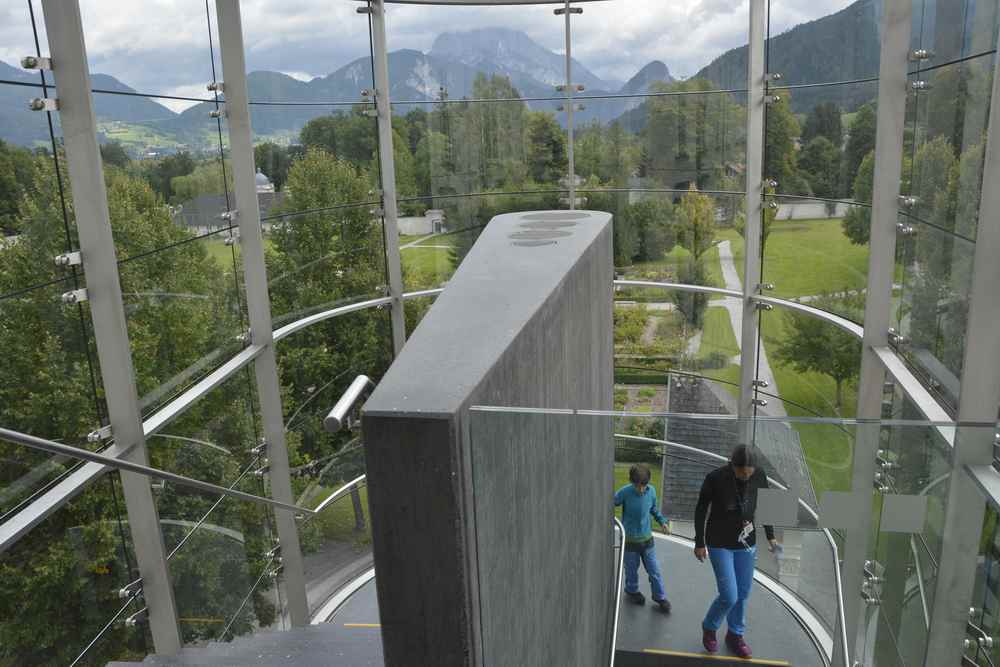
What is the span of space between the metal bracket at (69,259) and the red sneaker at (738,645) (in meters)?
3.58

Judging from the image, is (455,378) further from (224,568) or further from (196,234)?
(224,568)

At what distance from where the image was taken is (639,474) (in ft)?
10.9

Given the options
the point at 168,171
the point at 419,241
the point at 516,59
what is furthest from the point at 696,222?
the point at 168,171

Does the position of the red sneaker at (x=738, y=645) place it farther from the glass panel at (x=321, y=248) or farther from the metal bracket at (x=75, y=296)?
the glass panel at (x=321, y=248)

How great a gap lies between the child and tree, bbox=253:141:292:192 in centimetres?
486

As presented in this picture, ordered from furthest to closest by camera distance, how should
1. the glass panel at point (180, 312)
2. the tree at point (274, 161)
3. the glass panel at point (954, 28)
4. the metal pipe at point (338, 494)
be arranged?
the metal pipe at point (338, 494)
the tree at point (274, 161)
the glass panel at point (180, 312)
the glass panel at point (954, 28)

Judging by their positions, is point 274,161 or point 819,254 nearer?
point 819,254

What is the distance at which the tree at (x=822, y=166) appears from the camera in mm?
7195

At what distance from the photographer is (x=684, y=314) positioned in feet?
30.3

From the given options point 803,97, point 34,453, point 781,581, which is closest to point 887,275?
point 803,97

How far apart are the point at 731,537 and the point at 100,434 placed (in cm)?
332

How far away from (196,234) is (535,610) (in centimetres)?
403

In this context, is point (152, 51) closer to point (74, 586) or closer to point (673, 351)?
point (74, 586)

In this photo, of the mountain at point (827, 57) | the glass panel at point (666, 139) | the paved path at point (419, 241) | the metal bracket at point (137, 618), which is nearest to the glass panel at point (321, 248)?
the paved path at point (419, 241)
